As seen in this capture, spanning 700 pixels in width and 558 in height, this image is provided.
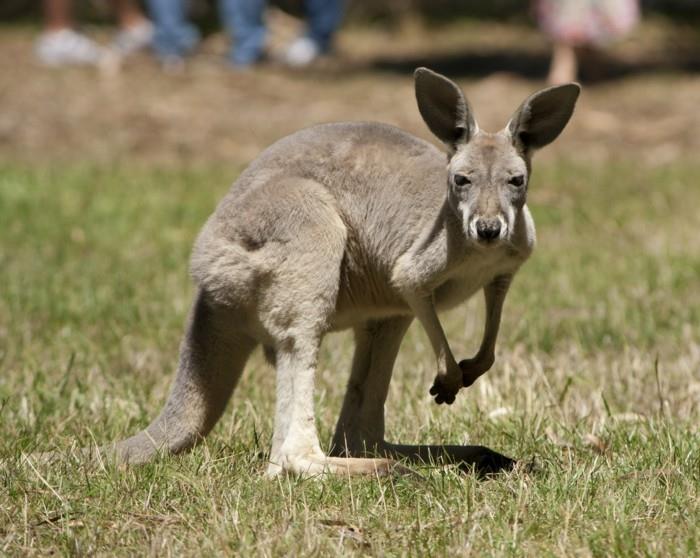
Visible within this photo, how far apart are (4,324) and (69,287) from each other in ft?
1.83

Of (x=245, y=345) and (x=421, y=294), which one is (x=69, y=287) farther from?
(x=421, y=294)

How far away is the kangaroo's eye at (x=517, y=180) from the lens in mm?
3023

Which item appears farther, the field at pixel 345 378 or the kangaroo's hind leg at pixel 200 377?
the kangaroo's hind leg at pixel 200 377

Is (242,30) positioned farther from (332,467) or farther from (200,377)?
(332,467)

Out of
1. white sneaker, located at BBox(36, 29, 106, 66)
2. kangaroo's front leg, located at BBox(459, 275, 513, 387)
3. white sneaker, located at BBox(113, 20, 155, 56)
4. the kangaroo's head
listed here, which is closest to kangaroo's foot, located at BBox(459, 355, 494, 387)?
kangaroo's front leg, located at BBox(459, 275, 513, 387)

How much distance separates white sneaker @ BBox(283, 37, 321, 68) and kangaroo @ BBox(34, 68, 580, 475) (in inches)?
338

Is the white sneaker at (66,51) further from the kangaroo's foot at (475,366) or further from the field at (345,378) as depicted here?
the kangaroo's foot at (475,366)

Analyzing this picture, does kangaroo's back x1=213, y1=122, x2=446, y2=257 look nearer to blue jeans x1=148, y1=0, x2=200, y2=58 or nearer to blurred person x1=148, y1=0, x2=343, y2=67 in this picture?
blurred person x1=148, y1=0, x2=343, y2=67

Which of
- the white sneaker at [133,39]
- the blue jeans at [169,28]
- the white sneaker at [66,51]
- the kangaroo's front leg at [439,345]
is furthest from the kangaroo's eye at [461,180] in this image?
the white sneaker at [133,39]

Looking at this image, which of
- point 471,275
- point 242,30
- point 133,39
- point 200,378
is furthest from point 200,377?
point 133,39

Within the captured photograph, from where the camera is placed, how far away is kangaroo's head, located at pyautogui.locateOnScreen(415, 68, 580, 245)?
2945mm

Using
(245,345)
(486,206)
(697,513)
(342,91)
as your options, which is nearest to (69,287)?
(245,345)

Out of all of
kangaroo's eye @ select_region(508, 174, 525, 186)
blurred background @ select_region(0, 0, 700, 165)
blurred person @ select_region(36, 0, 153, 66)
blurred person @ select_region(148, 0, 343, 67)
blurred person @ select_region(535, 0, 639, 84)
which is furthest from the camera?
blurred person @ select_region(148, 0, 343, 67)

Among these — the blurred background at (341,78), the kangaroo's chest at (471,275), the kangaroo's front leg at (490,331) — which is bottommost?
the kangaroo's front leg at (490,331)
